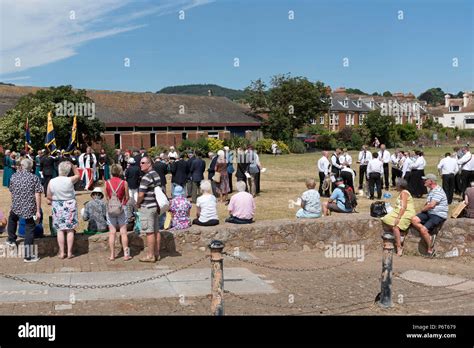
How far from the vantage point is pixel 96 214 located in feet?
32.8

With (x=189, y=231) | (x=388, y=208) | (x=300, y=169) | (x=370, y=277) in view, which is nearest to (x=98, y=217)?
(x=189, y=231)

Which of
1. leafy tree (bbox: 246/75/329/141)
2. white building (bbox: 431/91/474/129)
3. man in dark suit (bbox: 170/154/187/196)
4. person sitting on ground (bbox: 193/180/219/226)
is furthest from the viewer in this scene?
white building (bbox: 431/91/474/129)

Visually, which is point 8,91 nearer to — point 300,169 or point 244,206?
point 300,169

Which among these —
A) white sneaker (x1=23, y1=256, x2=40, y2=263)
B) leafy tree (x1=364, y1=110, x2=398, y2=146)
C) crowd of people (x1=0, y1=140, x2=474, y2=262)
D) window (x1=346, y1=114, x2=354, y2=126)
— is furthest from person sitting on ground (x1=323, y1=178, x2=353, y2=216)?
window (x1=346, y1=114, x2=354, y2=126)

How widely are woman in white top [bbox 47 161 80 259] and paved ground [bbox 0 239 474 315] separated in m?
0.46

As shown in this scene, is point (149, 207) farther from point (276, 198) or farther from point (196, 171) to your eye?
point (276, 198)

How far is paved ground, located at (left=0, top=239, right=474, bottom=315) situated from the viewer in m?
6.89

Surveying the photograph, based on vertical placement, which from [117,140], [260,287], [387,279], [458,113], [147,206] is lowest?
[260,287]

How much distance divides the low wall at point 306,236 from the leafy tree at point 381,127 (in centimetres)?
4890

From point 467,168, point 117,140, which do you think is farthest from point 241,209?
point 117,140

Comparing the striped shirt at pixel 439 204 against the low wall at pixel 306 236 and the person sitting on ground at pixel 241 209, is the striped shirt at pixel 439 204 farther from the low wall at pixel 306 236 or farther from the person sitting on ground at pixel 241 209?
the person sitting on ground at pixel 241 209

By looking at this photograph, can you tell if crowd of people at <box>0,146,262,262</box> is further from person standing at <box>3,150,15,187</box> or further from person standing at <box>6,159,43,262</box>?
person standing at <box>3,150,15,187</box>

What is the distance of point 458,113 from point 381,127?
1888 inches

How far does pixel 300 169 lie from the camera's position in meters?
31.0
